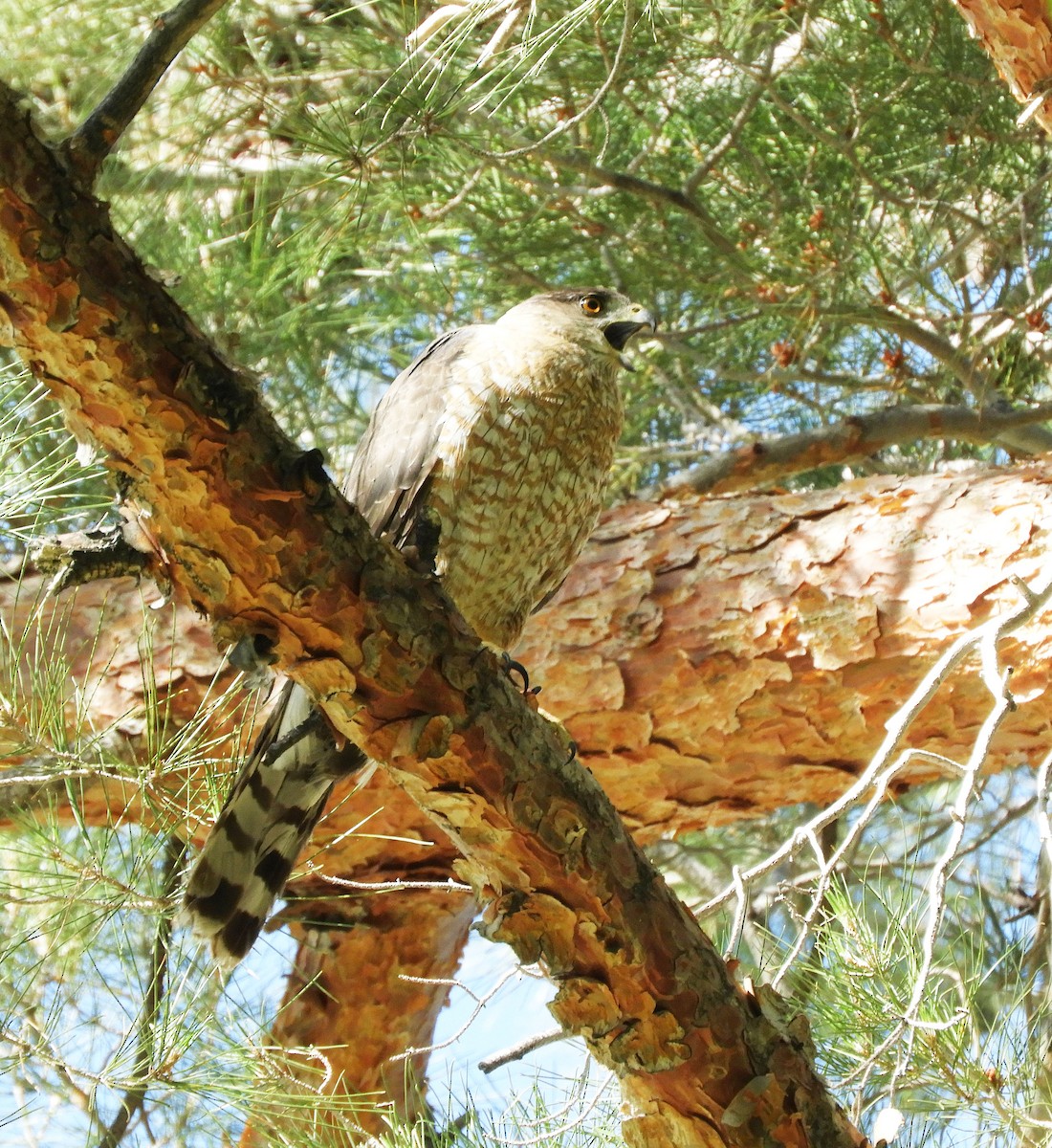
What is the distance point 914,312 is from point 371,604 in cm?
257

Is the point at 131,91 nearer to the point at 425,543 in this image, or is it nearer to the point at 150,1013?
the point at 425,543

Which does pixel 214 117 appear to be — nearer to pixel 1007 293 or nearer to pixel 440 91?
pixel 440 91

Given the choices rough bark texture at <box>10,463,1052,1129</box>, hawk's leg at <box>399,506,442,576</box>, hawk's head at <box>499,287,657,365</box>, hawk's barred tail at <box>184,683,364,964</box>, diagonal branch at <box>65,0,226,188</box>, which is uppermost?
diagonal branch at <box>65,0,226,188</box>

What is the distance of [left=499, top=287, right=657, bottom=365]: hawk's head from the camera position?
326 cm

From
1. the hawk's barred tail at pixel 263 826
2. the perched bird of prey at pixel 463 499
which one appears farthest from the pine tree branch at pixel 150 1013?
the perched bird of prey at pixel 463 499

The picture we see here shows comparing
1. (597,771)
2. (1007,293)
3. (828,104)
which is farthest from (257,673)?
(1007,293)

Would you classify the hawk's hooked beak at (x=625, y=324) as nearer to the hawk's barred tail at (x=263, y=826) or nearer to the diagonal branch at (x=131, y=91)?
the hawk's barred tail at (x=263, y=826)

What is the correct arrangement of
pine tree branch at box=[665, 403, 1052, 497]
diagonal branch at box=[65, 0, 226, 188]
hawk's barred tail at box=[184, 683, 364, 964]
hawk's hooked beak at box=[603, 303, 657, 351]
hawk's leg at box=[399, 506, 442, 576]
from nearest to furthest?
diagonal branch at box=[65, 0, 226, 188] → hawk's leg at box=[399, 506, 442, 576] → hawk's barred tail at box=[184, 683, 364, 964] → hawk's hooked beak at box=[603, 303, 657, 351] → pine tree branch at box=[665, 403, 1052, 497]

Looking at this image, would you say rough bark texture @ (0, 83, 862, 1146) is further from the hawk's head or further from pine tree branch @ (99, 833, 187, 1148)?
the hawk's head

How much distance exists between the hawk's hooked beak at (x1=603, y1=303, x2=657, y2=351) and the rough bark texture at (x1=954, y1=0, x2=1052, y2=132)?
115cm

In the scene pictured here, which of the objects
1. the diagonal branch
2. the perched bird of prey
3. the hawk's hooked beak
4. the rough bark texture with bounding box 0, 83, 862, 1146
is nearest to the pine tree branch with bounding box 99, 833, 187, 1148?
the perched bird of prey

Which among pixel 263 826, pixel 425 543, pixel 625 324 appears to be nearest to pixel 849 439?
pixel 625 324

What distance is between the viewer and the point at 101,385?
1.62 m

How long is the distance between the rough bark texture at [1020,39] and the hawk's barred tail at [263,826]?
1980mm
